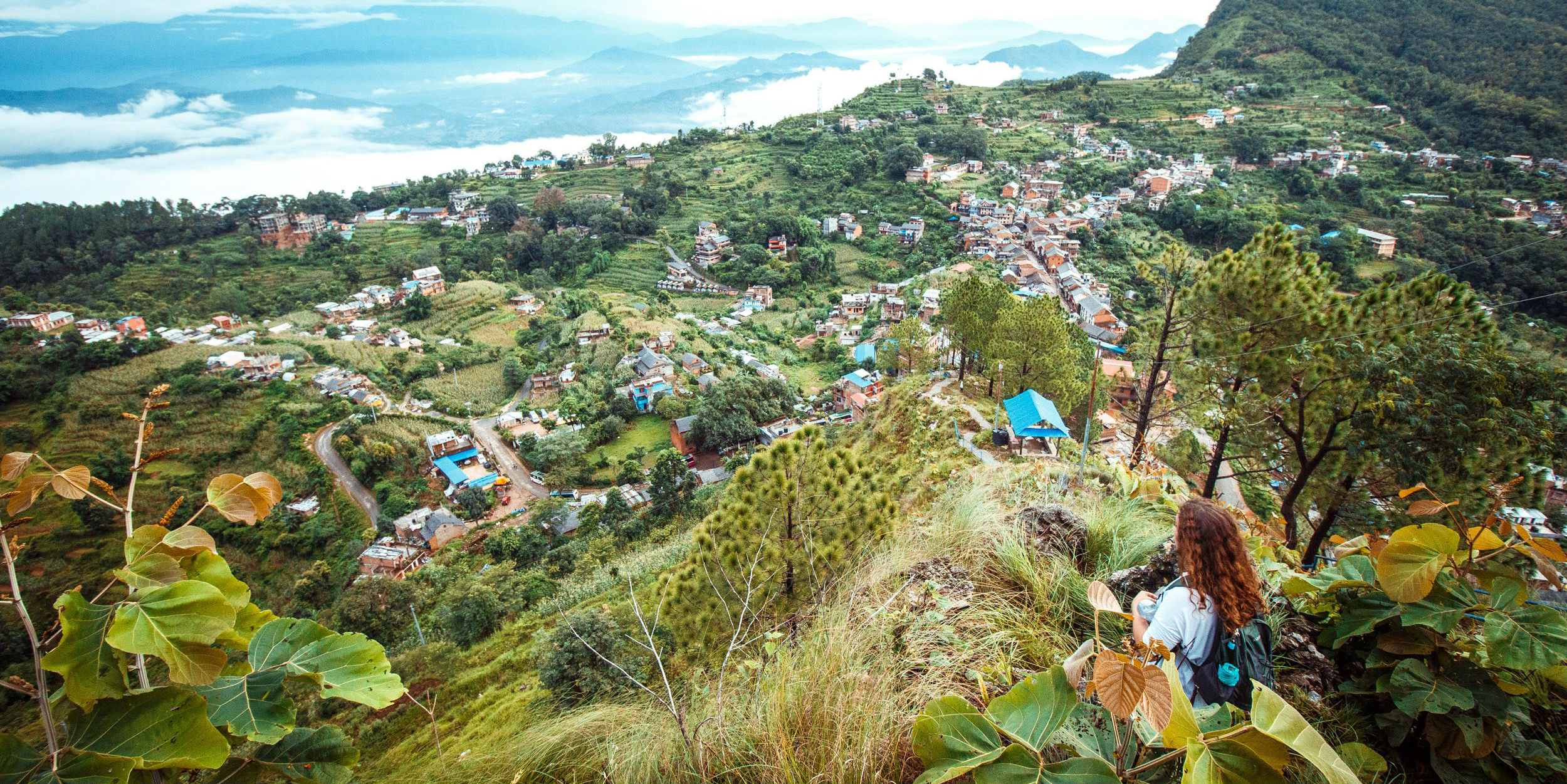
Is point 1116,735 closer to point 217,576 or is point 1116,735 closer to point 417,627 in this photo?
point 217,576

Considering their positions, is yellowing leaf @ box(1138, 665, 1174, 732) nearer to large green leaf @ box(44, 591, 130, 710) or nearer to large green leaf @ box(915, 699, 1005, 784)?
large green leaf @ box(915, 699, 1005, 784)

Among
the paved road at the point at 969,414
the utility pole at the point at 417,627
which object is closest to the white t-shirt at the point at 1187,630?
the paved road at the point at 969,414

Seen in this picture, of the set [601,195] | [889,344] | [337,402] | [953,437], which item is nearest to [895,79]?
[601,195]

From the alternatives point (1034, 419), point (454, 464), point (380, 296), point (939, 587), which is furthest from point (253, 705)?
point (380, 296)

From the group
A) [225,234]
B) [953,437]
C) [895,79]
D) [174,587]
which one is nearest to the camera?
[174,587]

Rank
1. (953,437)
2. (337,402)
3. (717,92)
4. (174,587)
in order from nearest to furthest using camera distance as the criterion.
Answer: (174,587) → (953,437) → (337,402) → (717,92)

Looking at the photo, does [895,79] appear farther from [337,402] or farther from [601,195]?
[337,402]
